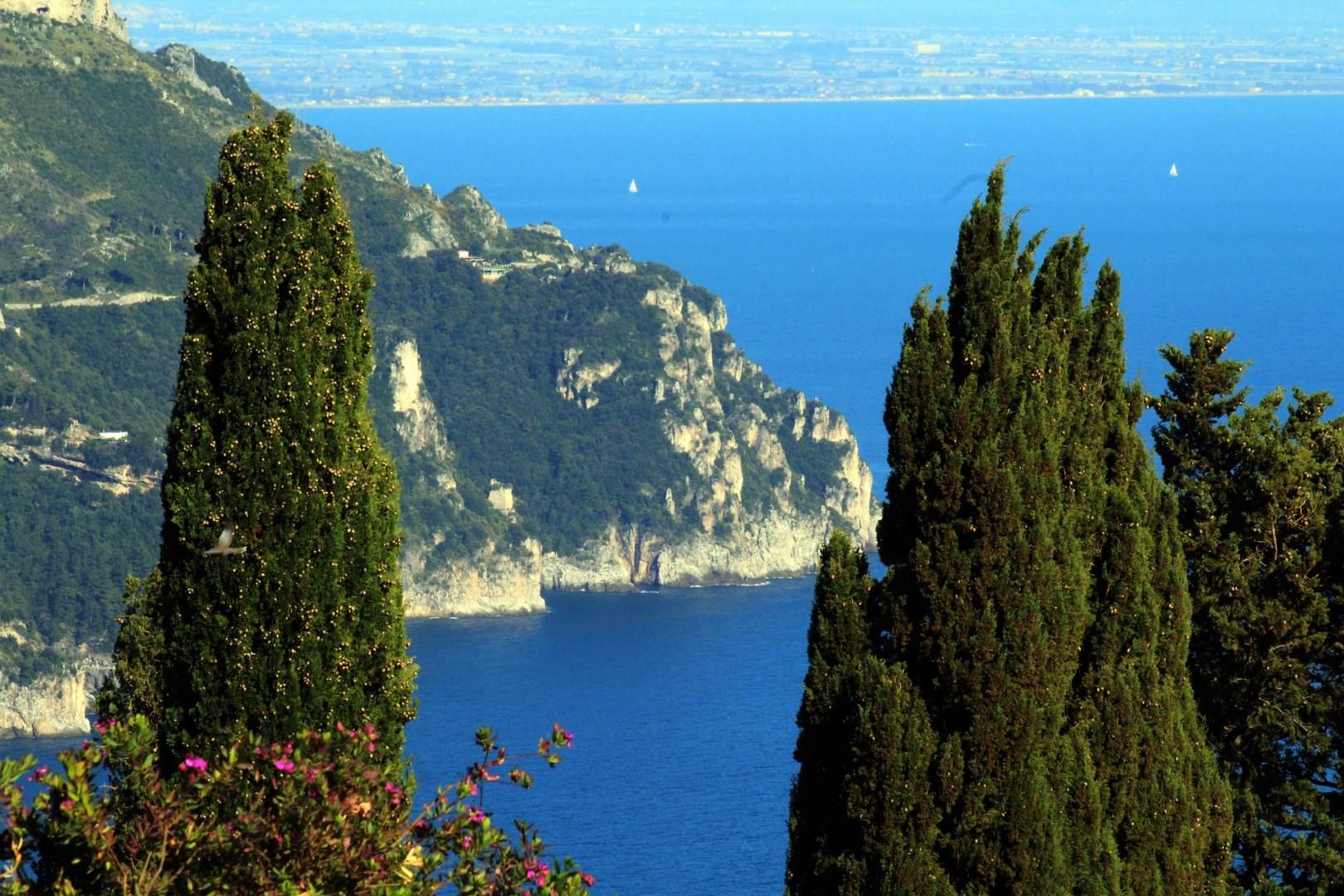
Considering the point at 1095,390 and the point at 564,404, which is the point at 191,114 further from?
the point at 1095,390

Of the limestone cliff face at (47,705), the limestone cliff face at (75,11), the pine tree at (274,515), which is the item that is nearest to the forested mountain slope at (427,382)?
the limestone cliff face at (75,11)

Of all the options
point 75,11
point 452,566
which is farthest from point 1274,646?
point 75,11

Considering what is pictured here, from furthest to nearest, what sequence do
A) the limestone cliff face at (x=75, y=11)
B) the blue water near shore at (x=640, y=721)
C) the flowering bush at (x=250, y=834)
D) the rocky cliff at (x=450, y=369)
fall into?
the limestone cliff face at (x=75, y=11) < the rocky cliff at (x=450, y=369) < the blue water near shore at (x=640, y=721) < the flowering bush at (x=250, y=834)

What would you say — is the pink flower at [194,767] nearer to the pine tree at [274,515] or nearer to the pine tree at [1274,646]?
the pine tree at [274,515]

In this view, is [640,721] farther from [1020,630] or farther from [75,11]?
[1020,630]

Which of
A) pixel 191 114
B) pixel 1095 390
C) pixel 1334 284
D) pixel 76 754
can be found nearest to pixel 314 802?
pixel 76 754

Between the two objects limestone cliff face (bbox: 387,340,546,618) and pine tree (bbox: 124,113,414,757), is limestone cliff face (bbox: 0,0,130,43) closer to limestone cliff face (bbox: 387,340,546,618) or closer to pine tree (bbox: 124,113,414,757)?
limestone cliff face (bbox: 387,340,546,618)
